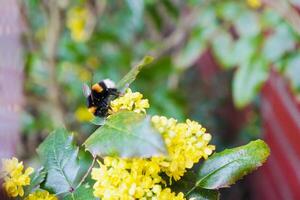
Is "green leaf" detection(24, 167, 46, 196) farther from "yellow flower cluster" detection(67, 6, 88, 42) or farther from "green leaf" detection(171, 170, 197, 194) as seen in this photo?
"yellow flower cluster" detection(67, 6, 88, 42)

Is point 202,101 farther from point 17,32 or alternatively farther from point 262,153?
point 262,153

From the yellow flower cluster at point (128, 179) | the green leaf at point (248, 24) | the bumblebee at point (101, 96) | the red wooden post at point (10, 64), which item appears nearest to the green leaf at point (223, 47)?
the green leaf at point (248, 24)

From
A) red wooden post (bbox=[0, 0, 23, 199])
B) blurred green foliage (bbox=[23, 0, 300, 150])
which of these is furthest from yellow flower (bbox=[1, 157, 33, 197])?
blurred green foliage (bbox=[23, 0, 300, 150])

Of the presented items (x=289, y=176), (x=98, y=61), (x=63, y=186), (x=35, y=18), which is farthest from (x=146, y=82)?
(x=63, y=186)

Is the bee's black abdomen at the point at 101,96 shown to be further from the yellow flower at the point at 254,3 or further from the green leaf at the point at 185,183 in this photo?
the yellow flower at the point at 254,3

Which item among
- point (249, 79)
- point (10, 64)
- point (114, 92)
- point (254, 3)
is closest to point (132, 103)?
point (114, 92)
